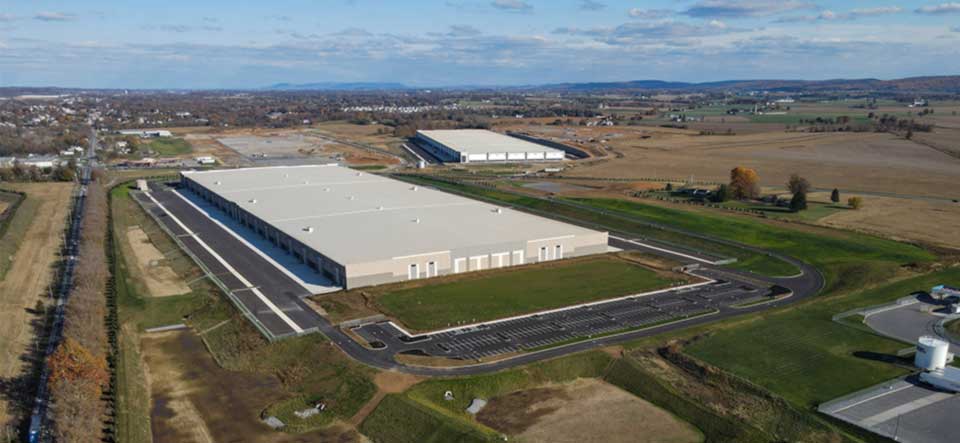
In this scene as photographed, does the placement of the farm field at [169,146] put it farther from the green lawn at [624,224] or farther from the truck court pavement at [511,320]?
the truck court pavement at [511,320]

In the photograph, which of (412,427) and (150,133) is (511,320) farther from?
(150,133)

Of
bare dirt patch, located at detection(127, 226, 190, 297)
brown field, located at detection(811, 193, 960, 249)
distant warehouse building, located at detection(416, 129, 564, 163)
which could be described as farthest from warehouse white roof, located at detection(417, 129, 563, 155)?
bare dirt patch, located at detection(127, 226, 190, 297)

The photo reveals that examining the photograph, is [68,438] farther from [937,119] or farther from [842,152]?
[937,119]

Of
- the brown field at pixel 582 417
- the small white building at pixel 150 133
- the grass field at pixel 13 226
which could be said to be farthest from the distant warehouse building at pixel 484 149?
the brown field at pixel 582 417

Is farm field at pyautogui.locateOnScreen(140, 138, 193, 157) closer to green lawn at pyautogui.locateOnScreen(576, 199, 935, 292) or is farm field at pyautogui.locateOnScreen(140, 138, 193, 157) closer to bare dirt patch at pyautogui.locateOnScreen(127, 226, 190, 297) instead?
bare dirt patch at pyautogui.locateOnScreen(127, 226, 190, 297)

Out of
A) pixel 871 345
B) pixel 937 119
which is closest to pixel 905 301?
A: pixel 871 345

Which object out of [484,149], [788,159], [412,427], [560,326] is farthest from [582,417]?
[788,159]
